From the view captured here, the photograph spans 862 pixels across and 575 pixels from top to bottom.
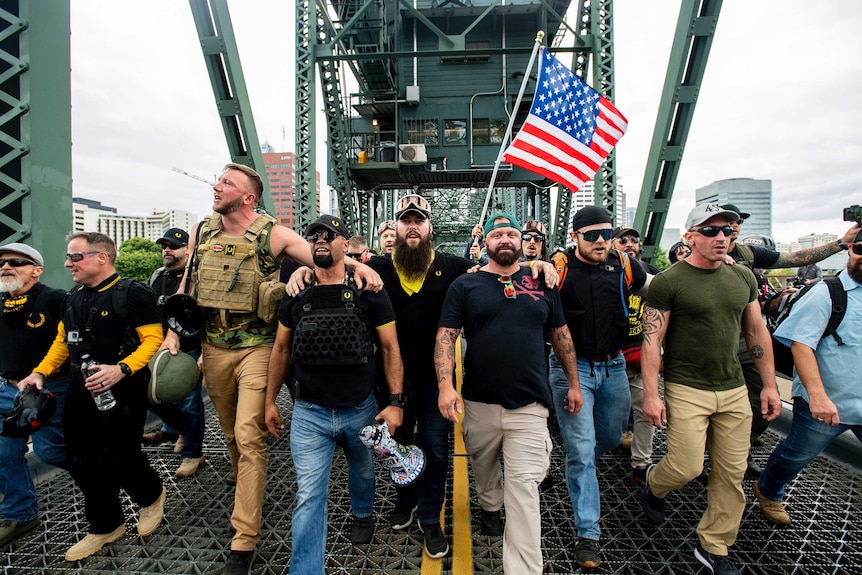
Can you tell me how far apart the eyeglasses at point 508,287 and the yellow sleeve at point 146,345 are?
2544 mm

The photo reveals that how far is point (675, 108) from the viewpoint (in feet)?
19.8

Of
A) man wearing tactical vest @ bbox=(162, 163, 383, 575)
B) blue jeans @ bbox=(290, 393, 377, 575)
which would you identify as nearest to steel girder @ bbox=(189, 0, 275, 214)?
man wearing tactical vest @ bbox=(162, 163, 383, 575)

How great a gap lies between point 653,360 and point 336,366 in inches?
87.5

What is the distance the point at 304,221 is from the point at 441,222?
60.6 ft

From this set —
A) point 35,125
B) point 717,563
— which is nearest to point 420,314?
point 717,563

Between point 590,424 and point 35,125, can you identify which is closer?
point 590,424

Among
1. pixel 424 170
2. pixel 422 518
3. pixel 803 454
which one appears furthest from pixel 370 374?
pixel 424 170

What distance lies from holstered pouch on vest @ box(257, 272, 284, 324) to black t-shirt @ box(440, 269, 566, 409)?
4.09ft

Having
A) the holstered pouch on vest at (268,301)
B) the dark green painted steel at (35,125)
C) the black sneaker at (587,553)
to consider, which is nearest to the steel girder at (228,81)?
the dark green painted steel at (35,125)

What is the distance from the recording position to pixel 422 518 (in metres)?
3.08

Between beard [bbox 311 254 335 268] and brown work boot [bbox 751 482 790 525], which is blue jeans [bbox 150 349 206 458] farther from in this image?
brown work boot [bbox 751 482 790 525]

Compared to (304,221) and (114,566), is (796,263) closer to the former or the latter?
(114,566)

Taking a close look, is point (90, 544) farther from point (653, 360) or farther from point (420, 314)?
point (653, 360)

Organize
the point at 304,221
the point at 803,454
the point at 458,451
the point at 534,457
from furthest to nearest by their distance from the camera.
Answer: the point at 304,221 → the point at 458,451 → the point at 803,454 → the point at 534,457
